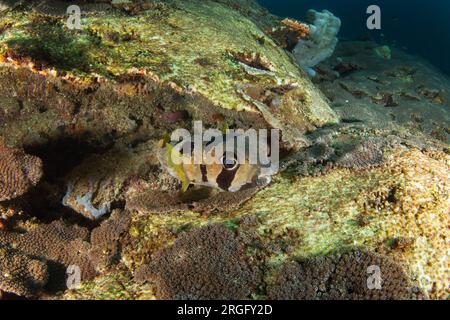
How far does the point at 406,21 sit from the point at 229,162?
248 feet

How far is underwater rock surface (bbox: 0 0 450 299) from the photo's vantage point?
3576 mm

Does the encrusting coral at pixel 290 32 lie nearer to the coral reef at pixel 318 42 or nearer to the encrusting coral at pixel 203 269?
the coral reef at pixel 318 42

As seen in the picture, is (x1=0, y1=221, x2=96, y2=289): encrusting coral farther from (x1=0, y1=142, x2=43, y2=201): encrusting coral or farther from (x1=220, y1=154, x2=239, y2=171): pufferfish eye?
(x1=220, y1=154, x2=239, y2=171): pufferfish eye

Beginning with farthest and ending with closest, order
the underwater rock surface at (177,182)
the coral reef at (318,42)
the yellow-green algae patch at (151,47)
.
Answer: the coral reef at (318,42), the yellow-green algae patch at (151,47), the underwater rock surface at (177,182)

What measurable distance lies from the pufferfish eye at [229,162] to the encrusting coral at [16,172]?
2.75m

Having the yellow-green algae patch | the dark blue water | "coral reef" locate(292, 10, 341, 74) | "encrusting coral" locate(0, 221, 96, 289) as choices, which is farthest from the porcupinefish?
the dark blue water

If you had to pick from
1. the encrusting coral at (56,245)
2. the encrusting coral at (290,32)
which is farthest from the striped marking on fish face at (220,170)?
the encrusting coral at (290,32)

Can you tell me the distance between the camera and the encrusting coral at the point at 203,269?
11.0ft

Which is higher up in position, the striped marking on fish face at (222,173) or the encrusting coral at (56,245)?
the striped marking on fish face at (222,173)

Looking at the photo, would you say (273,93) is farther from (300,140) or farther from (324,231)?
(324,231)

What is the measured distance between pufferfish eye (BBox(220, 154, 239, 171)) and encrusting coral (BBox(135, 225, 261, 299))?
2.81 feet

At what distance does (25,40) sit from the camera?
5.25m

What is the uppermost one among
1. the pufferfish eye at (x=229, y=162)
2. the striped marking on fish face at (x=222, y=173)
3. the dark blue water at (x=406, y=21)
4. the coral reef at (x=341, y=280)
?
the pufferfish eye at (x=229, y=162)
